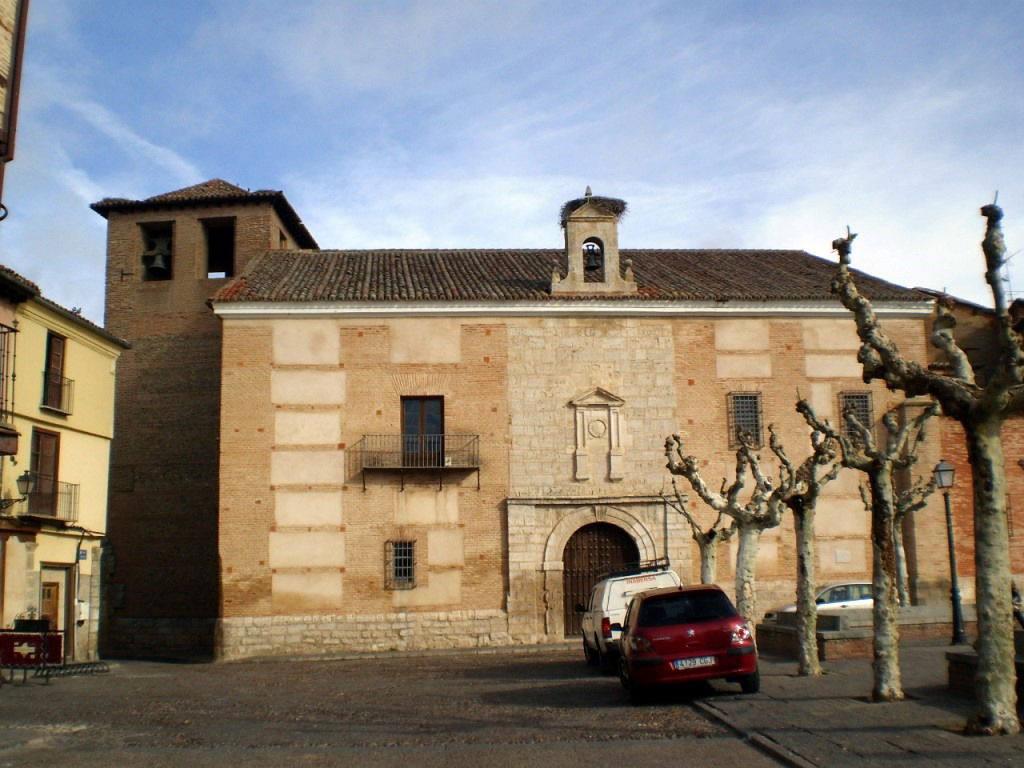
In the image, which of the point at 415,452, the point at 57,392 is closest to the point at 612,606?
the point at 415,452

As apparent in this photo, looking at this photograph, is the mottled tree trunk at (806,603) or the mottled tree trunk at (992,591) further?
the mottled tree trunk at (806,603)

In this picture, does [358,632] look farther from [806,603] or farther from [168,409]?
[806,603]

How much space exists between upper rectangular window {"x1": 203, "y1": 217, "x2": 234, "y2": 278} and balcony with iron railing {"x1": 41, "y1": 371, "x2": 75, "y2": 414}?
8597 millimetres

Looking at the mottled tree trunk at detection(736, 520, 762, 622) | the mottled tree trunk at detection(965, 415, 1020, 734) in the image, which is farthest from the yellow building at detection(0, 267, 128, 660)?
the mottled tree trunk at detection(965, 415, 1020, 734)

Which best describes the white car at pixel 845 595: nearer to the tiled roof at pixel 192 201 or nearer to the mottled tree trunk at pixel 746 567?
the mottled tree trunk at pixel 746 567

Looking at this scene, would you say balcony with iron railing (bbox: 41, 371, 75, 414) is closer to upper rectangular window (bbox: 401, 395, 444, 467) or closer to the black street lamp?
the black street lamp

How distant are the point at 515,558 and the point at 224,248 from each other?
1487 cm

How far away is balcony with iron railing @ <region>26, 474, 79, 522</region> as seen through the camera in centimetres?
2322

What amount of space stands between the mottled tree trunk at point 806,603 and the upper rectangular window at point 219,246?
71.9ft

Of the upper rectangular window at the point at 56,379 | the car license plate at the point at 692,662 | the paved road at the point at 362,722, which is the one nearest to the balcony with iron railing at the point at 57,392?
the upper rectangular window at the point at 56,379

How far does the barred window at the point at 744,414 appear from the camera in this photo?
27375 mm

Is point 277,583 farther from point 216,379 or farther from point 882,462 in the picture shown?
point 882,462

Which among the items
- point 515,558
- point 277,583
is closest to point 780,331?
point 515,558

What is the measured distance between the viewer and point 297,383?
26.9 meters
